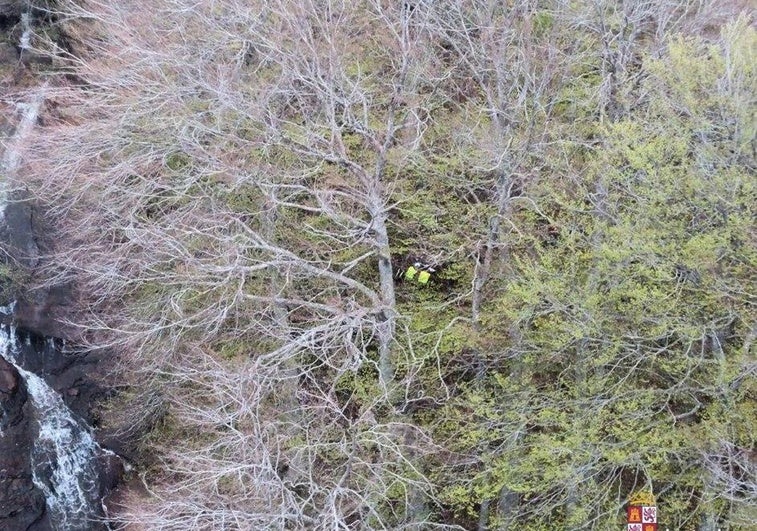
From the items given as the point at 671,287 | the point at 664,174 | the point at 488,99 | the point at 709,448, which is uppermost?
the point at 488,99

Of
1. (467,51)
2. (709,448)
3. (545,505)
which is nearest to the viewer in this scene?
(709,448)

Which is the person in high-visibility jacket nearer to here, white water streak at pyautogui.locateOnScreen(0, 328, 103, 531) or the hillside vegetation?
the hillside vegetation

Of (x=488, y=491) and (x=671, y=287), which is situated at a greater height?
(x=671, y=287)

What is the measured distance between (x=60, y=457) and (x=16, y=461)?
27.0 inches

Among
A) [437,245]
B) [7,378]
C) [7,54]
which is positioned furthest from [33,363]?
[437,245]

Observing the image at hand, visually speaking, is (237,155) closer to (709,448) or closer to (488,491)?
(488,491)

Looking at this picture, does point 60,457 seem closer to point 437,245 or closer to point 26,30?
point 437,245

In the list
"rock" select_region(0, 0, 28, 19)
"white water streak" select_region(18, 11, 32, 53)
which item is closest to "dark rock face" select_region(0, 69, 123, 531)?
"white water streak" select_region(18, 11, 32, 53)

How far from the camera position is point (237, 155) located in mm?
10086

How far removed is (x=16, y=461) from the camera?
11805mm

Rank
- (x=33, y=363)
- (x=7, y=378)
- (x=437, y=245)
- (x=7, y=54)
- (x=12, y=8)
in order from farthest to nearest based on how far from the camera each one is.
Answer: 1. (x=12, y=8)
2. (x=7, y=54)
3. (x=33, y=363)
4. (x=7, y=378)
5. (x=437, y=245)

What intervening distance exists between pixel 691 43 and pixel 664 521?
19.9 feet

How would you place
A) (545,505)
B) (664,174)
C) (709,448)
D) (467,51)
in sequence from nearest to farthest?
(664,174) → (709,448) → (545,505) → (467,51)

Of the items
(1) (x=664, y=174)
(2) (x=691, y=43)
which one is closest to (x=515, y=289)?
(1) (x=664, y=174)
